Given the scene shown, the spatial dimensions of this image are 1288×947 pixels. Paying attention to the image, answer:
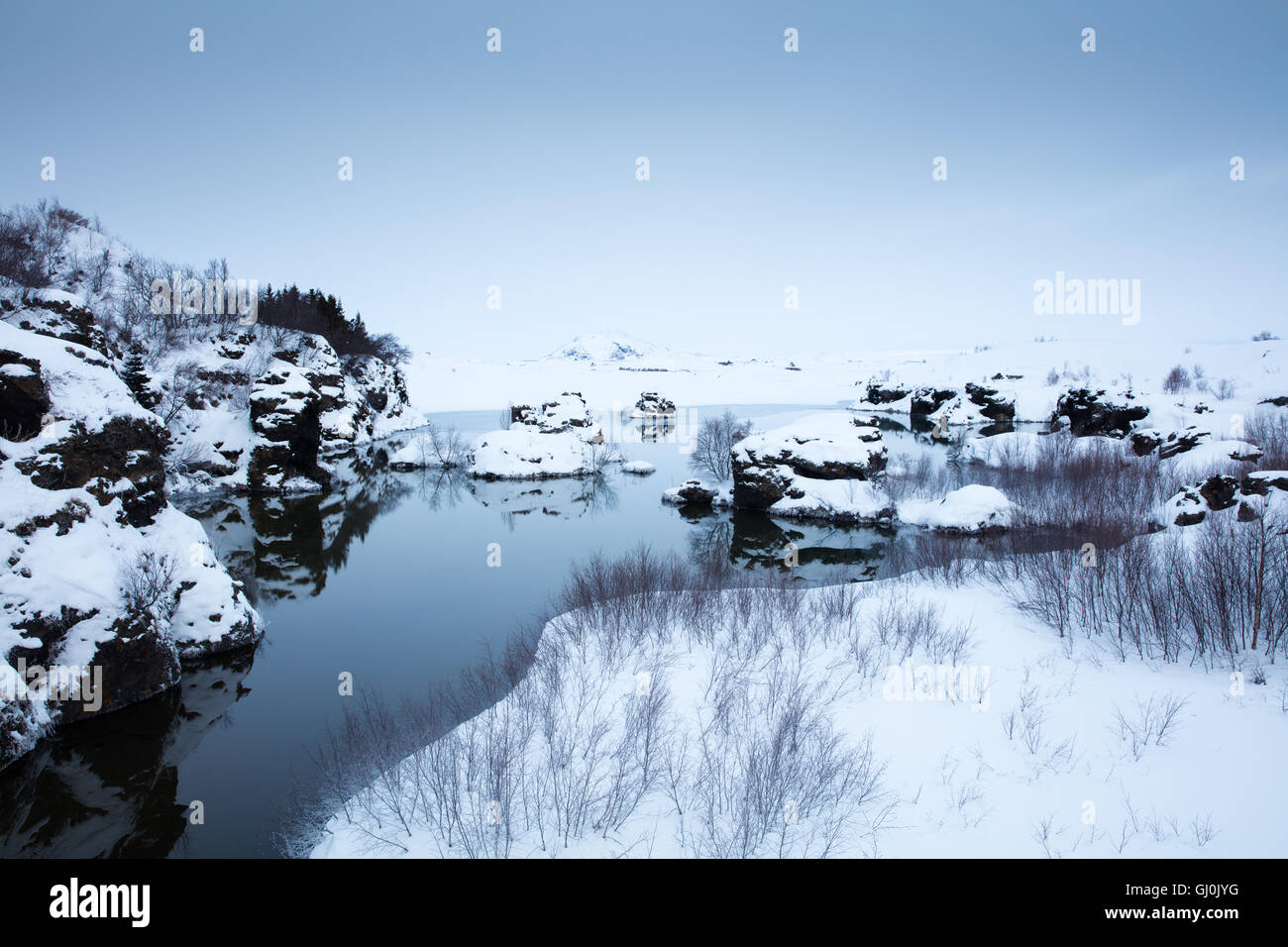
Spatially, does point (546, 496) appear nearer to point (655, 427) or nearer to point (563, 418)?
point (563, 418)

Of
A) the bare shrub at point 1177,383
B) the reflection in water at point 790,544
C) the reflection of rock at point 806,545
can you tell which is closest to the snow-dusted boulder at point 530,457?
the reflection in water at point 790,544

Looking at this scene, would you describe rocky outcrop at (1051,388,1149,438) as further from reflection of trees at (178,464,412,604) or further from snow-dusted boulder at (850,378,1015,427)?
reflection of trees at (178,464,412,604)

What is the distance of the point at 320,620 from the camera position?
18.0m

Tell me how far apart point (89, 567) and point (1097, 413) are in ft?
183

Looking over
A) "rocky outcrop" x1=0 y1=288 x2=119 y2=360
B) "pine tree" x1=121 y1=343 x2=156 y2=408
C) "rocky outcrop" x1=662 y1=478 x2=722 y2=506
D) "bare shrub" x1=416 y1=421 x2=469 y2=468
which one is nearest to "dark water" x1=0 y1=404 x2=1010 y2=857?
"rocky outcrop" x1=662 y1=478 x2=722 y2=506

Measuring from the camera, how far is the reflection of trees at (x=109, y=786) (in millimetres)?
8648

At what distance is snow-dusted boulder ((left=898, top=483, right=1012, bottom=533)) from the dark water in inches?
92.6

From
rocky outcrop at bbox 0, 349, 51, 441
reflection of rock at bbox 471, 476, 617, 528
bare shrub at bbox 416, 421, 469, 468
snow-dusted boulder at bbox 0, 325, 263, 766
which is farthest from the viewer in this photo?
bare shrub at bbox 416, 421, 469, 468

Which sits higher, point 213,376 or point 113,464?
point 213,376

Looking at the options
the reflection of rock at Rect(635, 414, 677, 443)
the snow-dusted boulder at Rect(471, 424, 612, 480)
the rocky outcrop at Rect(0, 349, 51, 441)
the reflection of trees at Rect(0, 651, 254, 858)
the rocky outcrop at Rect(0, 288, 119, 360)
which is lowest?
the reflection of trees at Rect(0, 651, 254, 858)

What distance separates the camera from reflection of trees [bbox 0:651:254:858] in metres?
8.65

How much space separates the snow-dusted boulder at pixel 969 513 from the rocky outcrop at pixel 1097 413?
2235 centimetres

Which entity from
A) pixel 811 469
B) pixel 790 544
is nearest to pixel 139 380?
pixel 790 544

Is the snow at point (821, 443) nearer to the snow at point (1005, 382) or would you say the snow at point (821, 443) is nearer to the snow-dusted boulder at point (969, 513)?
the snow-dusted boulder at point (969, 513)
